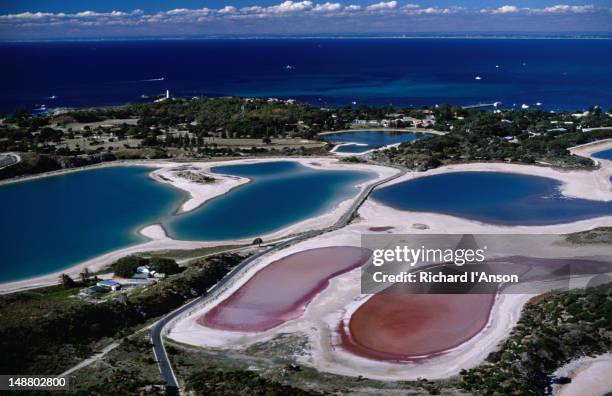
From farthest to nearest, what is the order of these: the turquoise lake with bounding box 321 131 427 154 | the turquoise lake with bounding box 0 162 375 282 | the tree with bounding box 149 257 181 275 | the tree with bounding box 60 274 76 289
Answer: the turquoise lake with bounding box 321 131 427 154 → the turquoise lake with bounding box 0 162 375 282 → the tree with bounding box 149 257 181 275 → the tree with bounding box 60 274 76 289

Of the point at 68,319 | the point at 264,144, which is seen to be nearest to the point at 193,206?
the point at 68,319

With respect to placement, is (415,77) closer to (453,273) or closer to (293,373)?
(453,273)

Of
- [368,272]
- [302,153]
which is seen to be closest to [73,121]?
[302,153]

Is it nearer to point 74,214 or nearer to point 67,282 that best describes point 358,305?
point 67,282

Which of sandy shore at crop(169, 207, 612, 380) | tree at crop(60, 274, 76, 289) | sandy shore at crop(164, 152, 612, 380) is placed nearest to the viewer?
sandy shore at crop(169, 207, 612, 380)

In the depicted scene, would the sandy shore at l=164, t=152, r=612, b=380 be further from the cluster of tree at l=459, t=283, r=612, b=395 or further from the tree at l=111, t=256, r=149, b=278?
the tree at l=111, t=256, r=149, b=278

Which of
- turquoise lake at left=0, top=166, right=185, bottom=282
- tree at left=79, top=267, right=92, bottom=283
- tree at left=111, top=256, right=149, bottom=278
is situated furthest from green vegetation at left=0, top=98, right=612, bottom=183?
tree at left=111, top=256, right=149, bottom=278

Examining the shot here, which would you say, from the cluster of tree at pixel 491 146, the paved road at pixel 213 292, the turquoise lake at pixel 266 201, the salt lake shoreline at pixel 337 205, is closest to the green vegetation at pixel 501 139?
the cluster of tree at pixel 491 146
